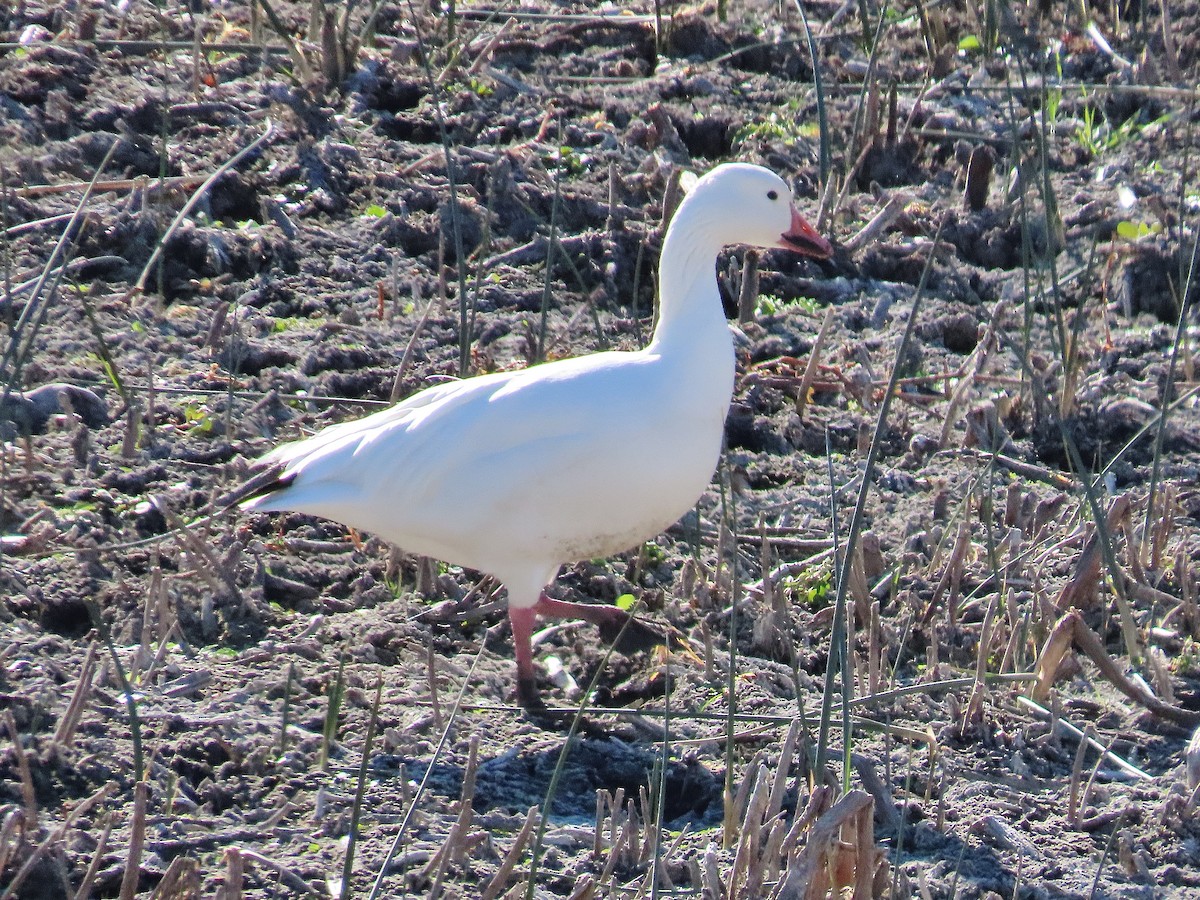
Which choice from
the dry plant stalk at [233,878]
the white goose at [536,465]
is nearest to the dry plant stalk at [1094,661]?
the white goose at [536,465]

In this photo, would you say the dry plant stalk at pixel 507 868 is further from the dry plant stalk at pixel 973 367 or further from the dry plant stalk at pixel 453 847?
the dry plant stalk at pixel 973 367

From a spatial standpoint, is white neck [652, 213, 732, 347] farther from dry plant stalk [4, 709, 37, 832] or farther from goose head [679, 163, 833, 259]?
dry plant stalk [4, 709, 37, 832]

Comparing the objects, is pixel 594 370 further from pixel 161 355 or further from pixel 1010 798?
pixel 161 355

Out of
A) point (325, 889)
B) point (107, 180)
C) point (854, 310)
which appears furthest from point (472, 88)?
point (325, 889)

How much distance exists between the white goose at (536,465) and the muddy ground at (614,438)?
0.93 ft

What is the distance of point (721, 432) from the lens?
14.1 ft

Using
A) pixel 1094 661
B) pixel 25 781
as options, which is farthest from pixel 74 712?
pixel 1094 661

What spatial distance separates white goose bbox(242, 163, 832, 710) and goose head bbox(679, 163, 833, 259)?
286mm

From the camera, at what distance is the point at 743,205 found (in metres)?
4.61

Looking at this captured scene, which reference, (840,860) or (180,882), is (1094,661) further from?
(180,882)

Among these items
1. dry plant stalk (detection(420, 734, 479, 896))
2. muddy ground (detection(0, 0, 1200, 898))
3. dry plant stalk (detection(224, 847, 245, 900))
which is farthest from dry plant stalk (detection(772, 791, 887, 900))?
dry plant stalk (detection(224, 847, 245, 900))

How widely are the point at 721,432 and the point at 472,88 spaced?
11.3 ft

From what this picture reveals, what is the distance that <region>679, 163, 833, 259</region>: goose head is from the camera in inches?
180

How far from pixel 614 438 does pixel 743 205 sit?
2.91ft
